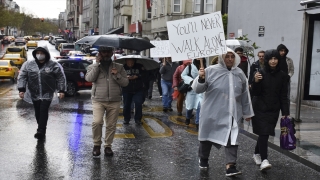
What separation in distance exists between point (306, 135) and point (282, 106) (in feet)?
12.3

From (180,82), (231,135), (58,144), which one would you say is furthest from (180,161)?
(180,82)

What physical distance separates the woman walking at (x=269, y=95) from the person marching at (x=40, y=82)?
4021 mm

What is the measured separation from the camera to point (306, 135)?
1098 cm

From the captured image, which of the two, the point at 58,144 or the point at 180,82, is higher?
the point at 180,82

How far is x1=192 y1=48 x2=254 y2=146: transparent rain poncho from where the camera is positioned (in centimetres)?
721

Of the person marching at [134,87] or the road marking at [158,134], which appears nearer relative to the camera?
the road marking at [158,134]

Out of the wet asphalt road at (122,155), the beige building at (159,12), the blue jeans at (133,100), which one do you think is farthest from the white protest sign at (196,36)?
the beige building at (159,12)

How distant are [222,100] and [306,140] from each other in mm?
3765

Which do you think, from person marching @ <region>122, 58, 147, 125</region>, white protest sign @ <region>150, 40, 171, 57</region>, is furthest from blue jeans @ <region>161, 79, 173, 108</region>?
person marching @ <region>122, 58, 147, 125</region>

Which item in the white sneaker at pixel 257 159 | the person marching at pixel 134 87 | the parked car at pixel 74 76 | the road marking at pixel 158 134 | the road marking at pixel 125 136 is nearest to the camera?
the white sneaker at pixel 257 159

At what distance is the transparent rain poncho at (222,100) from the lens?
7.21 meters

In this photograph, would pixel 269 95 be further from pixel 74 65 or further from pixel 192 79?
pixel 74 65

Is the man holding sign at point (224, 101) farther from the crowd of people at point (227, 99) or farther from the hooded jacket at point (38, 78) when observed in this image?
the hooded jacket at point (38, 78)

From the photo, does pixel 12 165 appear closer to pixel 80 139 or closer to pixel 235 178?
pixel 80 139
